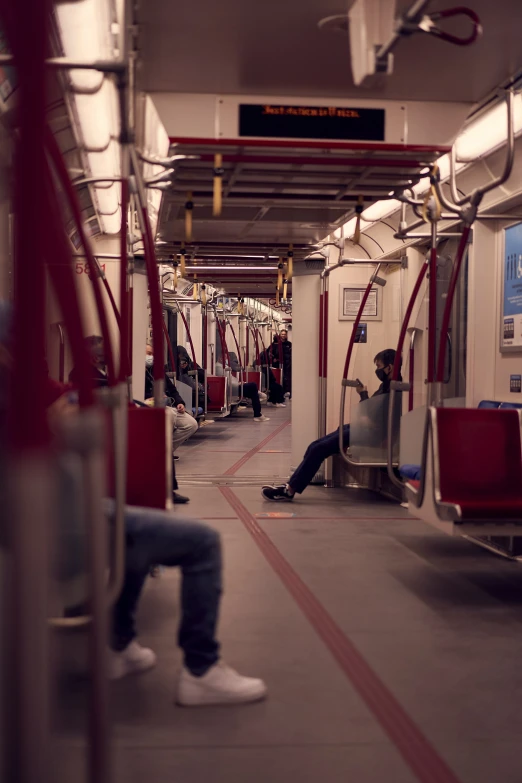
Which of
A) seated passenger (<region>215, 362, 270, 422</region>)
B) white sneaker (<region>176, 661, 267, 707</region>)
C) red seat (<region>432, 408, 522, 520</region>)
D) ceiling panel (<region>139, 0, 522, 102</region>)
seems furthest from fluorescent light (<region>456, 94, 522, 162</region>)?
seated passenger (<region>215, 362, 270, 422</region>)

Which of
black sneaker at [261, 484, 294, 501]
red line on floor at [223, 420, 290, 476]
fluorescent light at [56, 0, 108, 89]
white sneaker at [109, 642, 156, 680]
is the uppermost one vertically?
fluorescent light at [56, 0, 108, 89]

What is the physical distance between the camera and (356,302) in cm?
855

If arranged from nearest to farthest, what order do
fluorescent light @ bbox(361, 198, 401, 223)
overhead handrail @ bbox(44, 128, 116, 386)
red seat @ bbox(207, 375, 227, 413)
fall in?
overhead handrail @ bbox(44, 128, 116, 386) < fluorescent light @ bbox(361, 198, 401, 223) < red seat @ bbox(207, 375, 227, 413)

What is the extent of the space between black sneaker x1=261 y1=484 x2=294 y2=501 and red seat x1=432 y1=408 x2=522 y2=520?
9.85ft

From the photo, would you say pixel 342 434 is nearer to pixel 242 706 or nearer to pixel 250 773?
pixel 242 706

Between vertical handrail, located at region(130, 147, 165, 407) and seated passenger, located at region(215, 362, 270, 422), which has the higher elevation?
vertical handrail, located at region(130, 147, 165, 407)

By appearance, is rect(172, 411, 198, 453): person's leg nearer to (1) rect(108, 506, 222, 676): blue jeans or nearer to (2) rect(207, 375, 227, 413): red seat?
(1) rect(108, 506, 222, 676): blue jeans

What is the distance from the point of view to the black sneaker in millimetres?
7695

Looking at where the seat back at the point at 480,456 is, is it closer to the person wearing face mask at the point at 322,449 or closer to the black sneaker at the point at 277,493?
the person wearing face mask at the point at 322,449

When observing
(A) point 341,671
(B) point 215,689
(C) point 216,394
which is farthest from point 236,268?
(B) point 215,689

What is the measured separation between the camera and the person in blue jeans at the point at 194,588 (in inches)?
116

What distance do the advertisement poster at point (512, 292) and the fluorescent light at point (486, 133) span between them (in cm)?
59

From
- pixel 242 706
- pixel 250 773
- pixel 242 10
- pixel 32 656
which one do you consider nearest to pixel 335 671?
pixel 242 706

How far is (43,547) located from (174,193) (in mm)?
4634
